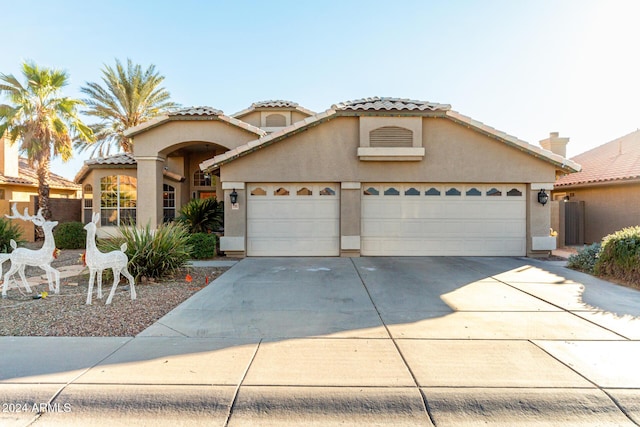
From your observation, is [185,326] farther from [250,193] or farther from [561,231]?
[561,231]

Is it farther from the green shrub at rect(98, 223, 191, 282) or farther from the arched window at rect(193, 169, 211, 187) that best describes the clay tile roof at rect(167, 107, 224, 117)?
the green shrub at rect(98, 223, 191, 282)

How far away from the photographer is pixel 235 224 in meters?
10.8

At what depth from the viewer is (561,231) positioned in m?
13.7

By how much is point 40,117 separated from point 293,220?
488 inches

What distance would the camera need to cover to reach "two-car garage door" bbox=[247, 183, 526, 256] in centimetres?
1102

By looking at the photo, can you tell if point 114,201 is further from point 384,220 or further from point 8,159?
point 8,159

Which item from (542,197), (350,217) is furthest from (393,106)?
(542,197)

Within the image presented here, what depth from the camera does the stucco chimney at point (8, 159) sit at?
1975 cm

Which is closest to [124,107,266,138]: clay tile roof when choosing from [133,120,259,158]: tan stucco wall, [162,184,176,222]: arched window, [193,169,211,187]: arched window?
[133,120,259,158]: tan stucco wall

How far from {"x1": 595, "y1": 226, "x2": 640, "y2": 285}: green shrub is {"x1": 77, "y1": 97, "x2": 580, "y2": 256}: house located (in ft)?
9.26

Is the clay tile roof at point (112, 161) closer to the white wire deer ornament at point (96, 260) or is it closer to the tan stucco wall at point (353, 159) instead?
the tan stucco wall at point (353, 159)

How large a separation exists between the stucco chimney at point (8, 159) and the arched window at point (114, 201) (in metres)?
10.1

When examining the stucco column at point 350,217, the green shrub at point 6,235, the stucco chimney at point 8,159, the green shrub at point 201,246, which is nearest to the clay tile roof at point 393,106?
the stucco column at point 350,217

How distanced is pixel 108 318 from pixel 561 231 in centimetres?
1564
